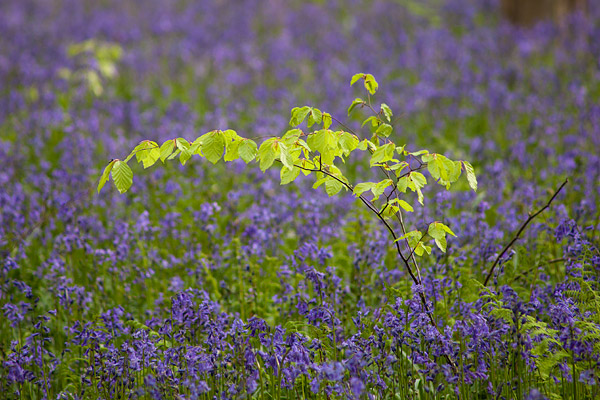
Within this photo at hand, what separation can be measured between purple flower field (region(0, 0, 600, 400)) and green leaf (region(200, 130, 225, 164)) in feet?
1.24

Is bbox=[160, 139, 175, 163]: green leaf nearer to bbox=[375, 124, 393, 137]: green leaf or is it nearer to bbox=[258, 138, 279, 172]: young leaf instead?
bbox=[258, 138, 279, 172]: young leaf

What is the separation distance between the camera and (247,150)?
6.97 feet

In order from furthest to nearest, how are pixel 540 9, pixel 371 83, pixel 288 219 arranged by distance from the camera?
pixel 540 9 < pixel 288 219 < pixel 371 83

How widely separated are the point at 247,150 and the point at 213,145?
0.14 meters

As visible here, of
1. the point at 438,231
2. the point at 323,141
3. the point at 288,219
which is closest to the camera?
the point at 323,141

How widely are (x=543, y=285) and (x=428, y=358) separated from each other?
106 centimetres

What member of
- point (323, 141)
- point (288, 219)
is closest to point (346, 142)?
point (323, 141)

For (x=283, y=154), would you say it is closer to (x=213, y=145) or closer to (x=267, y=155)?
(x=267, y=155)

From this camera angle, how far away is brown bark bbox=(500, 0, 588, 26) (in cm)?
891

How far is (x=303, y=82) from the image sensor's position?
8.19 metres

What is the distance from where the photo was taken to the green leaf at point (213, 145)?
6.90ft

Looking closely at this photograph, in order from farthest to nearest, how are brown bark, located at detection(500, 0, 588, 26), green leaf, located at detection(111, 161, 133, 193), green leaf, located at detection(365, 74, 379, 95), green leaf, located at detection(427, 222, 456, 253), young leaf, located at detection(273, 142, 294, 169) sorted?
brown bark, located at detection(500, 0, 588, 26)
green leaf, located at detection(365, 74, 379, 95)
green leaf, located at detection(427, 222, 456, 253)
green leaf, located at detection(111, 161, 133, 193)
young leaf, located at detection(273, 142, 294, 169)

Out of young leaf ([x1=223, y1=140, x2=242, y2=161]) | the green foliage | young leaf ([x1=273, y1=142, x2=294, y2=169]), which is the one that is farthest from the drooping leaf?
young leaf ([x1=223, y1=140, x2=242, y2=161])

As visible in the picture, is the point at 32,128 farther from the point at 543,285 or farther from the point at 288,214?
the point at 543,285
